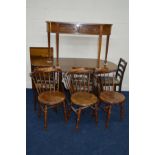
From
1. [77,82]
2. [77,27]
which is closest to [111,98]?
[77,82]

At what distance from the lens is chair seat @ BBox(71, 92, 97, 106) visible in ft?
7.86

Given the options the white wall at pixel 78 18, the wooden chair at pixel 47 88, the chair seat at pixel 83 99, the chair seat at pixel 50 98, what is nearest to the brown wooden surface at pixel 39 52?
the white wall at pixel 78 18

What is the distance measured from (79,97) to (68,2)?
1.93 m

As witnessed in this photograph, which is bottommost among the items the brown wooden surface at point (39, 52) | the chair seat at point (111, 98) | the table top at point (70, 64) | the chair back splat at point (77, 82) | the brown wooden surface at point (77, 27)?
the chair seat at point (111, 98)

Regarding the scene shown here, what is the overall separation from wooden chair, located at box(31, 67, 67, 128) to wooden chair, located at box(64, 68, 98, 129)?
0.17 meters

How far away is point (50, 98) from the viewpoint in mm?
2492

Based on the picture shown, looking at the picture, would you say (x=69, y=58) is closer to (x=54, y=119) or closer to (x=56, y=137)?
(x=54, y=119)

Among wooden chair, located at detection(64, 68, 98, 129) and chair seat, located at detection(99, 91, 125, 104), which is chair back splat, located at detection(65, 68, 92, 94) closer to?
wooden chair, located at detection(64, 68, 98, 129)

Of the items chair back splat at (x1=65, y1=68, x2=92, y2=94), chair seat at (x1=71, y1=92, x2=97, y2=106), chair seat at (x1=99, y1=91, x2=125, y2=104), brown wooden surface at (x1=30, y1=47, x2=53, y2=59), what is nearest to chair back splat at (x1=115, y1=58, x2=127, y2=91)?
chair seat at (x1=99, y1=91, x2=125, y2=104)

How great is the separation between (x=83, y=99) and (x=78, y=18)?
176cm

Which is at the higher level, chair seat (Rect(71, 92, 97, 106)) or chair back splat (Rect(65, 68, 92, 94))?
chair back splat (Rect(65, 68, 92, 94))

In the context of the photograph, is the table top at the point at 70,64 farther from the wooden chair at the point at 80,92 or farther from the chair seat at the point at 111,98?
the chair seat at the point at 111,98

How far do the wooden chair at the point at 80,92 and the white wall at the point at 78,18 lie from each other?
3.14 feet

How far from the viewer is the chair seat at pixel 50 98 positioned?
2.41m
